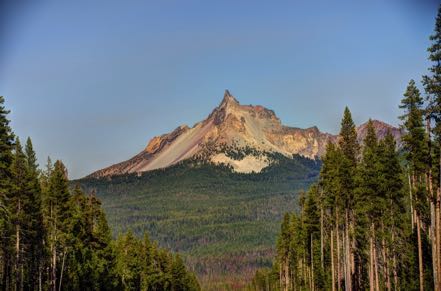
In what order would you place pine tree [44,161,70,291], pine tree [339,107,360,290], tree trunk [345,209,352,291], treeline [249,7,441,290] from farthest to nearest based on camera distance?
pine tree [44,161,70,291], pine tree [339,107,360,290], tree trunk [345,209,352,291], treeline [249,7,441,290]

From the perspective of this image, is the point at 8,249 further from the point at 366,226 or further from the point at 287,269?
the point at 287,269

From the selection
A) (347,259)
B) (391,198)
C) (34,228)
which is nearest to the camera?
(391,198)

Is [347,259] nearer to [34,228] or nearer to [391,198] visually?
[391,198]

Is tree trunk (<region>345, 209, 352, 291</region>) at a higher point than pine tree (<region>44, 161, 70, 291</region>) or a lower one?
lower

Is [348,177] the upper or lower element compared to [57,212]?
Result: upper

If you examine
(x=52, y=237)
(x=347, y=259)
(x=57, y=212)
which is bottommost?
(x=347, y=259)

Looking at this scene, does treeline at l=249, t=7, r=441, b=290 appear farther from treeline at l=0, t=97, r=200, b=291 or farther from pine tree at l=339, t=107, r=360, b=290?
treeline at l=0, t=97, r=200, b=291

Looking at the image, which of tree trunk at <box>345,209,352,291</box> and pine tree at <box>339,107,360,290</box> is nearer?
tree trunk at <box>345,209,352,291</box>

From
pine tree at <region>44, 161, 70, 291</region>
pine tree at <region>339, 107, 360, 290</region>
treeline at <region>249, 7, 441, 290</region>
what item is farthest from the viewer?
pine tree at <region>44, 161, 70, 291</region>

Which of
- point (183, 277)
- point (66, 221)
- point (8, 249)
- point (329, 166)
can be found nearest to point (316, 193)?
point (329, 166)

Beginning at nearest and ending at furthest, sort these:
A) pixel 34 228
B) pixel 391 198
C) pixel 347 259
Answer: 1. pixel 391 198
2. pixel 347 259
3. pixel 34 228

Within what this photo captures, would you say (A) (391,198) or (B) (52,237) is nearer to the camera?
(A) (391,198)

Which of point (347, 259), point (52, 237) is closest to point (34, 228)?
point (52, 237)

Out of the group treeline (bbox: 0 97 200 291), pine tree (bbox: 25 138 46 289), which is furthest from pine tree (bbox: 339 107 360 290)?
pine tree (bbox: 25 138 46 289)
